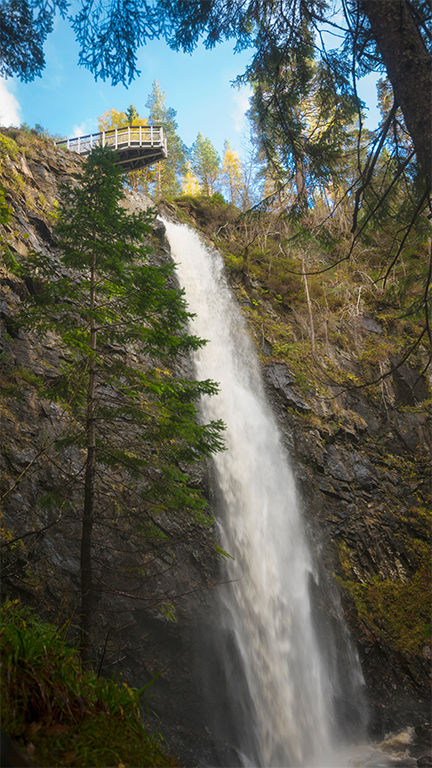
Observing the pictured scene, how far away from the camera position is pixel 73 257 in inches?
195

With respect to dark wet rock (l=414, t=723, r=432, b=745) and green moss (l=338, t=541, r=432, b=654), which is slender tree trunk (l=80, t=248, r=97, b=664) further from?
green moss (l=338, t=541, r=432, b=654)

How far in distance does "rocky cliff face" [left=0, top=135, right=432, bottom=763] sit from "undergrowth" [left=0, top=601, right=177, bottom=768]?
899mm

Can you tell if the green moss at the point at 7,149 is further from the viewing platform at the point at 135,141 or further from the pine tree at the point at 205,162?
the pine tree at the point at 205,162

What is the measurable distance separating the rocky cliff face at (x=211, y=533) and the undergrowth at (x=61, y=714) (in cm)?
90

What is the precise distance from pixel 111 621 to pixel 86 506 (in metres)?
3.00

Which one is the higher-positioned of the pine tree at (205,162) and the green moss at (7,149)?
the pine tree at (205,162)

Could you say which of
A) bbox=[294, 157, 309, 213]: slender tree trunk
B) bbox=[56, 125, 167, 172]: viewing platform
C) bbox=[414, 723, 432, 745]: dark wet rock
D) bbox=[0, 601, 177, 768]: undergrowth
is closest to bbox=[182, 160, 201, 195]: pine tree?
bbox=[56, 125, 167, 172]: viewing platform

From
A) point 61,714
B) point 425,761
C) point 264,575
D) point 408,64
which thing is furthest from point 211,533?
point 408,64

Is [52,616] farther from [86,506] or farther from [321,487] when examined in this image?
[321,487]

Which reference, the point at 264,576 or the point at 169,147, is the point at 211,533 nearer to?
the point at 264,576

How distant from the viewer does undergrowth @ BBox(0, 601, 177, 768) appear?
1.78m

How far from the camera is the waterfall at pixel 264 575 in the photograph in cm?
689

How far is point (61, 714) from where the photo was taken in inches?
80.4

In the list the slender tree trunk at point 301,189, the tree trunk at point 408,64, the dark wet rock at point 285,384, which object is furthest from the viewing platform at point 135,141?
the tree trunk at point 408,64
